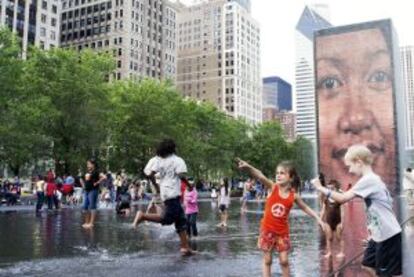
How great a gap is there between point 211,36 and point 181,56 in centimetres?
1058

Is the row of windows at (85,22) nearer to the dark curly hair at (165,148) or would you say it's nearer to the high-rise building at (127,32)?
the high-rise building at (127,32)

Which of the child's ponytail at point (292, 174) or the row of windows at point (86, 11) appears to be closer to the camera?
the child's ponytail at point (292, 174)

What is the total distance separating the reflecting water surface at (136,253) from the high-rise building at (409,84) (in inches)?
5353

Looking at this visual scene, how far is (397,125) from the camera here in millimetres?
47844

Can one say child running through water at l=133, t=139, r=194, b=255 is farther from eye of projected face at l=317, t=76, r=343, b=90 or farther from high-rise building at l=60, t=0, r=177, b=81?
high-rise building at l=60, t=0, r=177, b=81

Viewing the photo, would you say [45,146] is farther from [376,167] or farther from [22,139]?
[376,167]

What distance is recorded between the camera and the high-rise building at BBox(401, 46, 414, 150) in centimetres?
14065

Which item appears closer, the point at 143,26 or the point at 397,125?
the point at 397,125

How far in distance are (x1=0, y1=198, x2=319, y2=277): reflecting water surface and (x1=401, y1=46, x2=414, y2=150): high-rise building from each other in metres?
136

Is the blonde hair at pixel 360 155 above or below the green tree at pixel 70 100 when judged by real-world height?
below

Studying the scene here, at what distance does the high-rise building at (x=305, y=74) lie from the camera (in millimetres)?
111562

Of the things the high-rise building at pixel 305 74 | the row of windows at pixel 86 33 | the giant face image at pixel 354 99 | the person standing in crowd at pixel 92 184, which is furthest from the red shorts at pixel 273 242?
the row of windows at pixel 86 33

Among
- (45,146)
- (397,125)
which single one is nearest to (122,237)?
(45,146)

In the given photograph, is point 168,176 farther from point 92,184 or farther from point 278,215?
point 92,184
